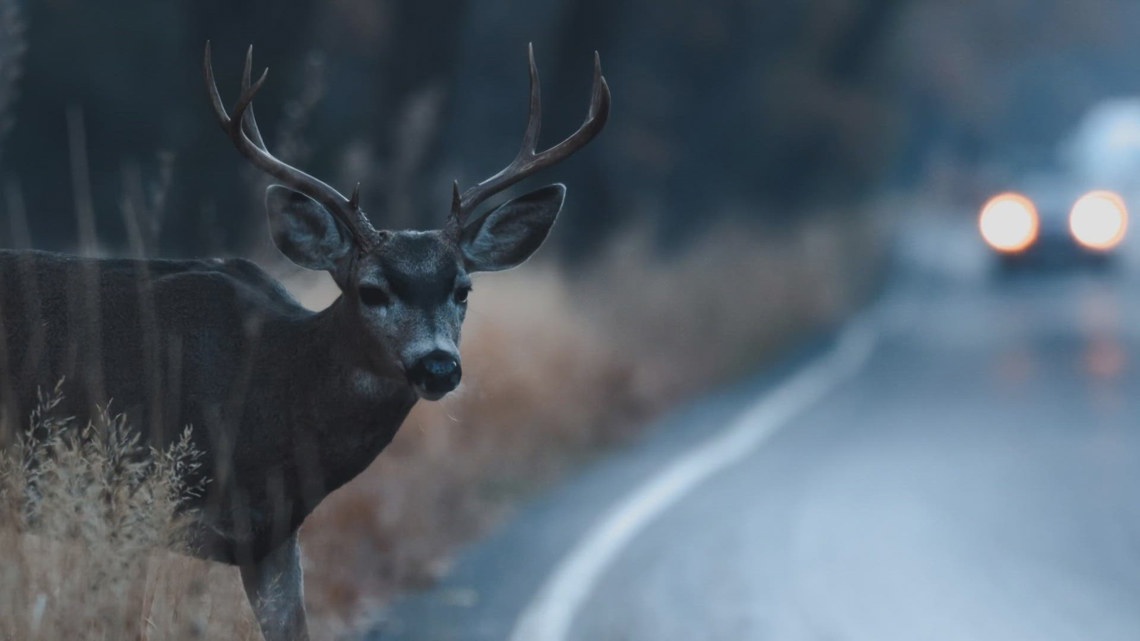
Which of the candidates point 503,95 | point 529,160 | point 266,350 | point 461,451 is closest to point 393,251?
point 266,350

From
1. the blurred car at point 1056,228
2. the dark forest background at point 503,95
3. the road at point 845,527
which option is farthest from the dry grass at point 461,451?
the blurred car at point 1056,228

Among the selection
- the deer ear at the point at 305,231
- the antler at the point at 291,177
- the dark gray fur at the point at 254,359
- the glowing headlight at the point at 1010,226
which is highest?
the glowing headlight at the point at 1010,226

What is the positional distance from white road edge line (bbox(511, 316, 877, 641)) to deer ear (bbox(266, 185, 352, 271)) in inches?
83.9

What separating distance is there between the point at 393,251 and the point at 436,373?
0.72m

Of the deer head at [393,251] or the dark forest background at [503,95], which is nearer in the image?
the deer head at [393,251]

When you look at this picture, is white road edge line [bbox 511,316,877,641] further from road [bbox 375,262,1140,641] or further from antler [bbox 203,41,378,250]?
antler [bbox 203,41,378,250]

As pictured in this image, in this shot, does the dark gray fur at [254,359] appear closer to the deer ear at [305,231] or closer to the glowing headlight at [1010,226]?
the deer ear at [305,231]

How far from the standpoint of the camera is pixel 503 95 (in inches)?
1506

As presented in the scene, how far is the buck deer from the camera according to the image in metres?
7.74

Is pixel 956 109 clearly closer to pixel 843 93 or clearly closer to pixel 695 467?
pixel 843 93

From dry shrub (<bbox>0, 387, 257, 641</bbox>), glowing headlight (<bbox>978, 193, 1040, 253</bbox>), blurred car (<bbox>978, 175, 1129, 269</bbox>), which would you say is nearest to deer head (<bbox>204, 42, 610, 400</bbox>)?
dry shrub (<bbox>0, 387, 257, 641</bbox>)

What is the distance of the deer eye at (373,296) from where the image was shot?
805 centimetres

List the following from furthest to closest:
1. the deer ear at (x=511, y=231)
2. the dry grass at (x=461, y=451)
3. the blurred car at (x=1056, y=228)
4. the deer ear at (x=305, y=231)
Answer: the blurred car at (x=1056, y=228), the deer ear at (x=511, y=231), the deer ear at (x=305, y=231), the dry grass at (x=461, y=451)

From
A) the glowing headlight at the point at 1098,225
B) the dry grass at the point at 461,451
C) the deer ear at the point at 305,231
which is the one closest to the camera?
the dry grass at the point at 461,451
